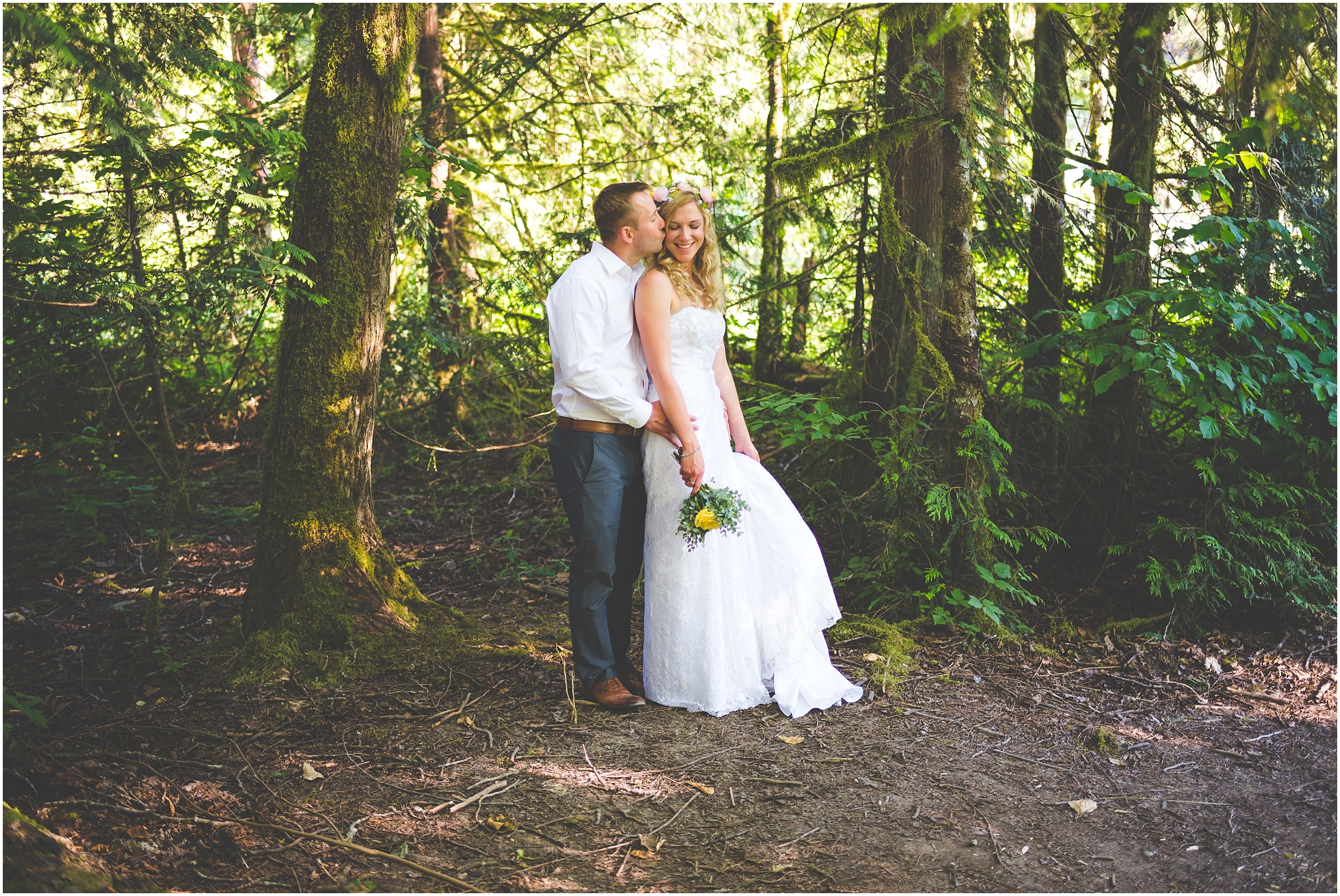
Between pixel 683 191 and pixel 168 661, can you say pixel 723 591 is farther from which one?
pixel 168 661

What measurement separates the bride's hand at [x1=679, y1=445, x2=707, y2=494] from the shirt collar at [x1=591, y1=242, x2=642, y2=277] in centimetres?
84

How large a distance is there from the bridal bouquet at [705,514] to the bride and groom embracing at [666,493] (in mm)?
58

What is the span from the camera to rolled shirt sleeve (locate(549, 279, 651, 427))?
12.4 feet

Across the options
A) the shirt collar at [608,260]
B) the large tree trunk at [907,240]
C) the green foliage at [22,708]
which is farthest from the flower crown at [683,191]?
the green foliage at [22,708]

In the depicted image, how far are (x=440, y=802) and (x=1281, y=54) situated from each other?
408 centimetres

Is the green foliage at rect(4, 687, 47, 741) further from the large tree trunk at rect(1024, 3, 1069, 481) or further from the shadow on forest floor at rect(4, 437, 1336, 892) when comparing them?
the large tree trunk at rect(1024, 3, 1069, 481)

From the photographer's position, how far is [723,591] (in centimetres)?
396

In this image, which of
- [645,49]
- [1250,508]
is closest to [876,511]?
[1250,508]

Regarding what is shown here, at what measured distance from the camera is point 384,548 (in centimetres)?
472

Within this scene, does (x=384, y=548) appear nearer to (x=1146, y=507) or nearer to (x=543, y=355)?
(x=543, y=355)

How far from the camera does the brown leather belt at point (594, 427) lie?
3.89m

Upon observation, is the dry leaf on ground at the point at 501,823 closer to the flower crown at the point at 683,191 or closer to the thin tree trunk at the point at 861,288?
the flower crown at the point at 683,191

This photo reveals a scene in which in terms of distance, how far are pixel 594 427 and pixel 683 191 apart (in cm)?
113

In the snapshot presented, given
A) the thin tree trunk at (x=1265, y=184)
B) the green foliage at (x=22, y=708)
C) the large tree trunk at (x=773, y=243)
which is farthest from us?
the large tree trunk at (x=773, y=243)
